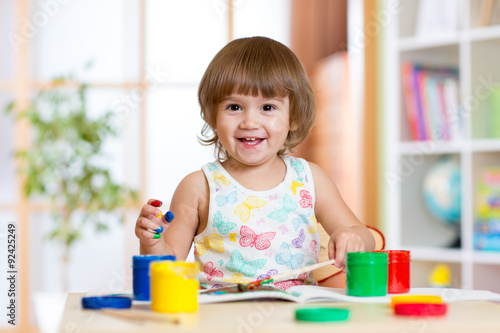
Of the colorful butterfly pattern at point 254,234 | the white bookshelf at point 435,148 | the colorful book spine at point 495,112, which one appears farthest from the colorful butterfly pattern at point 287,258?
the colorful book spine at point 495,112

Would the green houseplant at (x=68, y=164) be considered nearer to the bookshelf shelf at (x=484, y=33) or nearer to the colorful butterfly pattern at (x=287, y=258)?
the bookshelf shelf at (x=484, y=33)

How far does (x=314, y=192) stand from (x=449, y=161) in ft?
5.74

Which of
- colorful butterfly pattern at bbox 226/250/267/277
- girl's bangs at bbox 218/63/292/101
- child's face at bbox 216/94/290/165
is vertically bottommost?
colorful butterfly pattern at bbox 226/250/267/277

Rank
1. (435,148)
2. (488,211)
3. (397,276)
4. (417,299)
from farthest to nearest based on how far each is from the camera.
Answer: (435,148) < (488,211) < (397,276) < (417,299)

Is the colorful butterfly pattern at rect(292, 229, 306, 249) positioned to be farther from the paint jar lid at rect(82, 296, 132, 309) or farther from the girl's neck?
the paint jar lid at rect(82, 296, 132, 309)

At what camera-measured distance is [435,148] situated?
2.99m

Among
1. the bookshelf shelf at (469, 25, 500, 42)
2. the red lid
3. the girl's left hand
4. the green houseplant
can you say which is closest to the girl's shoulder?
the girl's left hand

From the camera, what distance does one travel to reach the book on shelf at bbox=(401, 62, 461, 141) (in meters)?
2.94

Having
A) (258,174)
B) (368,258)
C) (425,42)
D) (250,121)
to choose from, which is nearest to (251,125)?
(250,121)

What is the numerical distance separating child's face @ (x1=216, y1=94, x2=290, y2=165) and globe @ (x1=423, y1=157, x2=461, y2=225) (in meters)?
1.77

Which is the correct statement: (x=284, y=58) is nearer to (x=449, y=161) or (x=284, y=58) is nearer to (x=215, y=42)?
(x=449, y=161)

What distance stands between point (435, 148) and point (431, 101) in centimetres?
21

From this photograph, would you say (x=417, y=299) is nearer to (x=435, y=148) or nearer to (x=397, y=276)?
(x=397, y=276)

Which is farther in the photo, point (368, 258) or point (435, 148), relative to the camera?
point (435, 148)
